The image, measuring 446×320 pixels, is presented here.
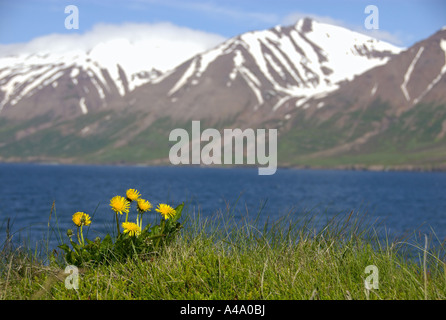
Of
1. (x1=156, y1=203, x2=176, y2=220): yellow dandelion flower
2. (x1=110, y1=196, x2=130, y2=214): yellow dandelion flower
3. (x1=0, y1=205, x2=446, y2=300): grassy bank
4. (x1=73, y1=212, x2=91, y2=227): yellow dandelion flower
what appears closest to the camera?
(x1=0, y1=205, x2=446, y2=300): grassy bank

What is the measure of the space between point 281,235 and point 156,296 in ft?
10.4

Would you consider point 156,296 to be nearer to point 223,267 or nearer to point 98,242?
point 223,267

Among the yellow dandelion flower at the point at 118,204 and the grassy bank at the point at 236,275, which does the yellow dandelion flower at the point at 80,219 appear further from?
the grassy bank at the point at 236,275

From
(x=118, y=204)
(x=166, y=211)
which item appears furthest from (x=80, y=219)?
(x=166, y=211)

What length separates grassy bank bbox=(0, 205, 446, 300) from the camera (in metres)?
7.07

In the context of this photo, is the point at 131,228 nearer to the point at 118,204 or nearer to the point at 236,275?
the point at 118,204

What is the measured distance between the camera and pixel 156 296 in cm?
715

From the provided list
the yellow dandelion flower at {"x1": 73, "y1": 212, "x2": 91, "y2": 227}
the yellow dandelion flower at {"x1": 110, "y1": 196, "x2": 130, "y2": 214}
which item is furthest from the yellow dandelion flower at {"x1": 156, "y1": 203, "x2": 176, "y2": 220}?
the yellow dandelion flower at {"x1": 73, "y1": 212, "x2": 91, "y2": 227}

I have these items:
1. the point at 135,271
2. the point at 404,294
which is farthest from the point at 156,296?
the point at 404,294

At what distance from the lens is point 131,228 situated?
8.04 m

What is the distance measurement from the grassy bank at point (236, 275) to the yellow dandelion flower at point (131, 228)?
43 cm

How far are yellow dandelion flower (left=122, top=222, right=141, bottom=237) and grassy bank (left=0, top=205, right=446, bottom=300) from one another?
1.41 feet

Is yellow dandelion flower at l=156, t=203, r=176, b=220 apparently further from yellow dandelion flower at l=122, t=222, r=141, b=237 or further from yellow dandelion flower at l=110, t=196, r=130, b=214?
yellow dandelion flower at l=110, t=196, r=130, b=214

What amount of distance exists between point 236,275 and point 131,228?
1783 mm
